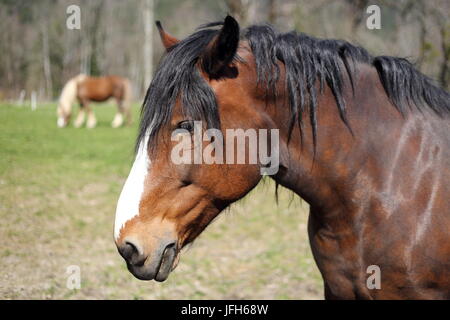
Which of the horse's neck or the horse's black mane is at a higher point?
the horse's black mane

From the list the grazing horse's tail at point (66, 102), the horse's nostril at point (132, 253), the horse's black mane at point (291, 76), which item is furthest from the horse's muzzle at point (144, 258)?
the grazing horse's tail at point (66, 102)

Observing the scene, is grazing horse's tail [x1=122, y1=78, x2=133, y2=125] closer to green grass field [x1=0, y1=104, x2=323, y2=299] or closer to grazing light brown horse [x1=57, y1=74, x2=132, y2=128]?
grazing light brown horse [x1=57, y1=74, x2=132, y2=128]

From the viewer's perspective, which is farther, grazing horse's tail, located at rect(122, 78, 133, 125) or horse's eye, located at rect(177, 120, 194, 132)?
grazing horse's tail, located at rect(122, 78, 133, 125)

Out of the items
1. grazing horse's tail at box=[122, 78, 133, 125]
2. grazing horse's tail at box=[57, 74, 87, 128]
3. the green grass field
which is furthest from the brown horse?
grazing horse's tail at box=[122, 78, 133, 125]

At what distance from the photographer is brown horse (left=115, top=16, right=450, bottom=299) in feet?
6.56

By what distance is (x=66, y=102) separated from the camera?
14.7 meters

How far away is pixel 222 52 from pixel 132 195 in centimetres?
78

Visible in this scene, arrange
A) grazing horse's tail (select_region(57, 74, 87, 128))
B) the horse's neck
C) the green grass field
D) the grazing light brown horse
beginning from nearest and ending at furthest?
the horse's neck < the green grass field < grazing horse's tail (select_region(57, 74, 87, 128)) < the grazing light brown horse

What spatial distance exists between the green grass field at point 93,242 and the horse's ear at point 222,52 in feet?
2.75

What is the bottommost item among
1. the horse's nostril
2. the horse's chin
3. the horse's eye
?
the horse's chin

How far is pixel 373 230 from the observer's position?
7.22 feet

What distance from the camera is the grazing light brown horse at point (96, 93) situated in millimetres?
16752

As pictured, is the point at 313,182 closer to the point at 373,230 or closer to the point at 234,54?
the point at 373,230
